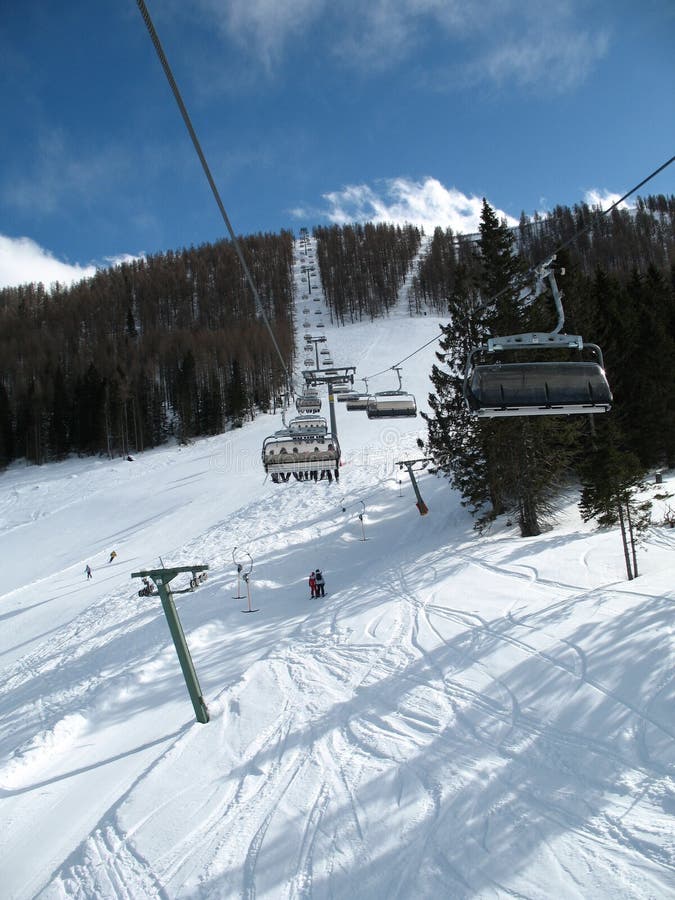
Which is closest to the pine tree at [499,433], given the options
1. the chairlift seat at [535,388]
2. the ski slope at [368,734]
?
the ski slope at [368,734]

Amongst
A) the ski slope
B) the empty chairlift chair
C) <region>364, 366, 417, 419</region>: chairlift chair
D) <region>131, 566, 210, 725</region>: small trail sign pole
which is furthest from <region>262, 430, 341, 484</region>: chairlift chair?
<region>131, 566, 210, 725</region>: small trail sign pole

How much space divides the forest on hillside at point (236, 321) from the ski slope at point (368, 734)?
6093 mm

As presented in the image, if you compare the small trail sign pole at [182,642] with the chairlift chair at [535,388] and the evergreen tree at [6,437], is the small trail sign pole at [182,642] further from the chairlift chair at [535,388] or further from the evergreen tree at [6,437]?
the evergreen tree at [6,437]

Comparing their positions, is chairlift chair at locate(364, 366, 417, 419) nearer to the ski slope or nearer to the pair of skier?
the ski slope

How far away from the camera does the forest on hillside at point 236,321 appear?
22172mm

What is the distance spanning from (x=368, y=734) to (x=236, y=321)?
98.3 m

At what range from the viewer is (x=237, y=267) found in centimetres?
11050

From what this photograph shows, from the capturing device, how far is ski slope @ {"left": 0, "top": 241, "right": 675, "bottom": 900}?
15.0 ft

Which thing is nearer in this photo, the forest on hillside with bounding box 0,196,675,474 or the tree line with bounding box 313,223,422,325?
the forest on hillside with bounding box 0,196,675,474

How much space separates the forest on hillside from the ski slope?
6093mm

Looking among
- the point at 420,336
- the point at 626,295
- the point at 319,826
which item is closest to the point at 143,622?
the point at 319,826

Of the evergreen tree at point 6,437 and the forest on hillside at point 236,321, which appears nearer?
the forest on hillside at point 236,321

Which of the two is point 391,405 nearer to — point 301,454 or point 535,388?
point 301,454

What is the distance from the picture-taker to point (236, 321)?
97875 millimetres
